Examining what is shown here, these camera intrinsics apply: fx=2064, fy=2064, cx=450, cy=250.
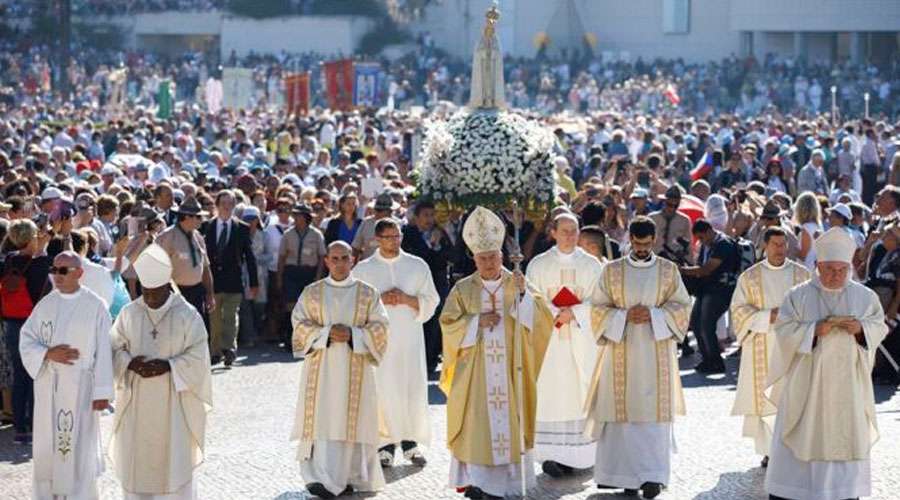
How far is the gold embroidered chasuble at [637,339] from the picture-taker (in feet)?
42.9

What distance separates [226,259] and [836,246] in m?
7.97

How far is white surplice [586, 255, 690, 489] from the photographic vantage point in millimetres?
13039

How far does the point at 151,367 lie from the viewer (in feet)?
37.9

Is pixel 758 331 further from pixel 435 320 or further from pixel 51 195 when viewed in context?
pixel 51 195

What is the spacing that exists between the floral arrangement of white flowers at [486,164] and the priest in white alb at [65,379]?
529 centimetres

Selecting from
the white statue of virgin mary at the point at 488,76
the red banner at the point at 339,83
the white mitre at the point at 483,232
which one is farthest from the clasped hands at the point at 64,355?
the red banner at the point at 339,83

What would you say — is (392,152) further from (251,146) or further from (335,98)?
(335,98)

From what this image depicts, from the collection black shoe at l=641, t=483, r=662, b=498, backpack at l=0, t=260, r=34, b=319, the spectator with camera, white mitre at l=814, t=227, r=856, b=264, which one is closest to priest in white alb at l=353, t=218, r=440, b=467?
black shoe at l=641, t=483, r=662, b=498

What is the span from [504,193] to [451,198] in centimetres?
53

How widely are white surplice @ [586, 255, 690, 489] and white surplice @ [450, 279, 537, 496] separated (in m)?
0.49

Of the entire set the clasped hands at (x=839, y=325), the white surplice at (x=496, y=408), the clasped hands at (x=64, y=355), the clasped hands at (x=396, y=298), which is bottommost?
the white surplice at (x=496, y=408)

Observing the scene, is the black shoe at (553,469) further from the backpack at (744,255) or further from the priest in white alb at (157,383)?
the backpack at (744,255)

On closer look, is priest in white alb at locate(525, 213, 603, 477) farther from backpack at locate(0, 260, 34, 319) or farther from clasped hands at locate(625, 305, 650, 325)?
backpack at locate(0, 260, 34, 319)

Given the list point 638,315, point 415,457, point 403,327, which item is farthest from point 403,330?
point 638,315
